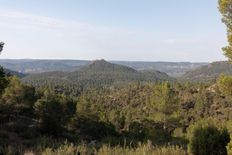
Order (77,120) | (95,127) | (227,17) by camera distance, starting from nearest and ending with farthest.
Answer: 1. (227,17)
2. (95,127)
3. (77,120)

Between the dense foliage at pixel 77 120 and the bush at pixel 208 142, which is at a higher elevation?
the bush at pixel 208 142

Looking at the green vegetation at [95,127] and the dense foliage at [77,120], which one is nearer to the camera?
the green vegetation at [95,127]

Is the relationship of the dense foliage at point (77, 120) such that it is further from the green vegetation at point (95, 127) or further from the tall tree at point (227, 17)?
the tall tree at point (227, 17)

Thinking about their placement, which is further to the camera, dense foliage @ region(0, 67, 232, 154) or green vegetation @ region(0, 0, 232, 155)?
dense foliage @ region(0, 67, 232, 154)

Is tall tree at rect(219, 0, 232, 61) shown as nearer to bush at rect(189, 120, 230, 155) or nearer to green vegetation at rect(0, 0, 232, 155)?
green vegetation at rect(0, 0, 232, 155)

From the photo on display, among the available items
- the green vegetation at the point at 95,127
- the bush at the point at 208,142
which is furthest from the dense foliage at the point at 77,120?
the bush at the point at 208,142

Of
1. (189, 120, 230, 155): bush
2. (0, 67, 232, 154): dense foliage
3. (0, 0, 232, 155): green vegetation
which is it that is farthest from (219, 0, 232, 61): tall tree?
(0, 67, 232, 154): dense foliage

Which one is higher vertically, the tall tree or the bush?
the tall tree

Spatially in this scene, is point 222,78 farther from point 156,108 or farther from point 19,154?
point 156,108

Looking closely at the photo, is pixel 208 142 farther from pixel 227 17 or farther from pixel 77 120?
pixel 77 120

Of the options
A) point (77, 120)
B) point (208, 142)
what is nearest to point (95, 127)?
point (77, 120)

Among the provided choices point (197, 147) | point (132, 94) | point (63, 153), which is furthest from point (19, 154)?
point (132, 94)

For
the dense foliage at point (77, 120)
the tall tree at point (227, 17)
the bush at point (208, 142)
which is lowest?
the dense foliage at point (77, 120)

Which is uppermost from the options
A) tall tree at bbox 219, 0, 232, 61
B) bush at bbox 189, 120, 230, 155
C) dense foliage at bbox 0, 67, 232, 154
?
tall tree at bbox 219, 0, 232, 61
